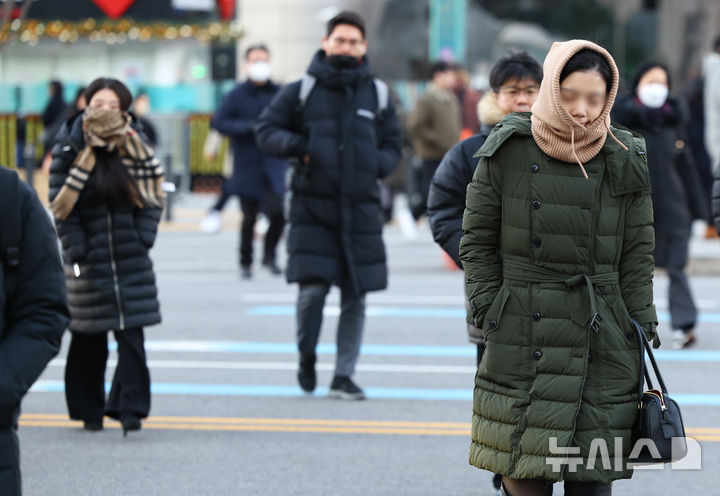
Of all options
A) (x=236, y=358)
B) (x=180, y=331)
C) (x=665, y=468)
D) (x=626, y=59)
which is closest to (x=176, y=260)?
(x=180, y=331)

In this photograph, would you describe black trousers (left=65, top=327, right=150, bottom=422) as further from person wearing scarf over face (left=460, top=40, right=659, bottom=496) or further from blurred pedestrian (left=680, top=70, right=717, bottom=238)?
blurred pedestrian (left=680, top=70, right=717, bottom=238)

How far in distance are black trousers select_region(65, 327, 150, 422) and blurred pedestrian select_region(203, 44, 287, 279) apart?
5797 mm

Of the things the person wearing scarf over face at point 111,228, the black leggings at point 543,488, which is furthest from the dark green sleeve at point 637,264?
the person wearing scarf over face at point 111,228

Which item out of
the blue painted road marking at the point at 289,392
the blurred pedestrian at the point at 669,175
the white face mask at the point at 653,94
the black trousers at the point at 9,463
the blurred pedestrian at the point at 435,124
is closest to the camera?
the black trousers at the point at 9,463

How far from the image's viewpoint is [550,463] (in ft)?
13.7

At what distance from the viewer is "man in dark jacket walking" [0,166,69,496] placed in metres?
3.47

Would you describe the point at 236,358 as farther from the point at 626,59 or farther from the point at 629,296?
the point at 626,59

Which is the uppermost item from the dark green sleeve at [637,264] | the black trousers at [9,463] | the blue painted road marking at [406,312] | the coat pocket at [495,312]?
the dark green sleeve at [637,264]

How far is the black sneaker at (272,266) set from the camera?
13.3 metres

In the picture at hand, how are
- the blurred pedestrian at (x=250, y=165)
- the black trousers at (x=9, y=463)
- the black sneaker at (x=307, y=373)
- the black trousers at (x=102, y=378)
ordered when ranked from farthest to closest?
the blurred pedestrian at (x=250, y=165) → the black sneaker at (x=307, y=373) → the black trousers at (x=102, y=378) → the black trousers at (x=9, y=463)

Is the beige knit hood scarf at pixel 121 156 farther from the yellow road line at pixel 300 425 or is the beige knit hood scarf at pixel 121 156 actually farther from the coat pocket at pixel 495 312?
the coat pocket at pixel 495 312

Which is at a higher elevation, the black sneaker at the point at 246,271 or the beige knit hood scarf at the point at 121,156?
the beige knit hood scarf at the point at 121,156

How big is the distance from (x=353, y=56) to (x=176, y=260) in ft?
23.9

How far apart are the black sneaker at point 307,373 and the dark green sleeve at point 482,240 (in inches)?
142
